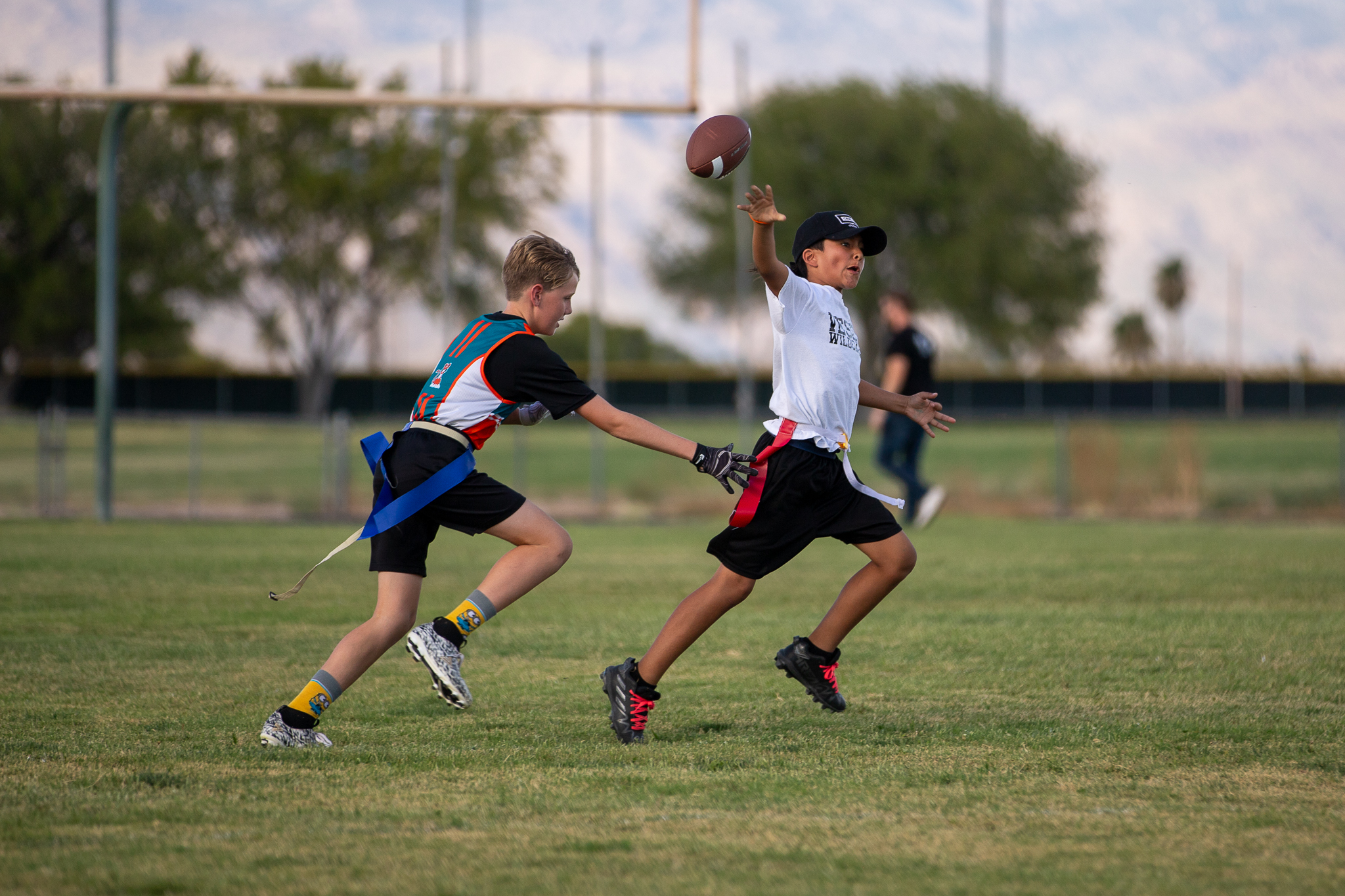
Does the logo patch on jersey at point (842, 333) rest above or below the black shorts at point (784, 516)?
above

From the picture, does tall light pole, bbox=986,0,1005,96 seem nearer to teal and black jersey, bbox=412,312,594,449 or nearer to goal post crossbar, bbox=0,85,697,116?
goal post crossbar, bbox=0,85,697,116

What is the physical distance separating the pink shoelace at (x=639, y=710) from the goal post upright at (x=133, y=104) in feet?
35.7

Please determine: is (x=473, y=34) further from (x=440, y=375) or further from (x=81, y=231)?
(x=81, y=231)

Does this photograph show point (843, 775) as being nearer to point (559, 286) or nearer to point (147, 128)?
point (559, 286)

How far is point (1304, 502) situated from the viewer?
19.2 m

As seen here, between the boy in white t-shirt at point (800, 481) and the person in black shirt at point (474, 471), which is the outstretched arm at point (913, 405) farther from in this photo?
the person in black shirt at point (474, 471)

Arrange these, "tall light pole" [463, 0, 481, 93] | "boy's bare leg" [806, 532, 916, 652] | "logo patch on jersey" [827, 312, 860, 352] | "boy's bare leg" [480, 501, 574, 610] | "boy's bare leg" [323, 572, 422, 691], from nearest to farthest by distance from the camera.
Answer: "boy's bare leg" [323, 572, 422, 691] < "boy's bare leg" [480, 501, 574, 610] < "logo patch on jersey" [827, 312, 860, 352] < "boy's bare leg" [806, 532, 916, 652] < "tall light pole" [463, 0, 481, 93]

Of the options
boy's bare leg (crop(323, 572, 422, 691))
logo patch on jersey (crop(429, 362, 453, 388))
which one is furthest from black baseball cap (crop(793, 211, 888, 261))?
boy's bare leg (crop(323, 572, 422, 691))

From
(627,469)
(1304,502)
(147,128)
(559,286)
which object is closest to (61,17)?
(627,469)

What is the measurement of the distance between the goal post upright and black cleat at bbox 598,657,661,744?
1081 centimetres

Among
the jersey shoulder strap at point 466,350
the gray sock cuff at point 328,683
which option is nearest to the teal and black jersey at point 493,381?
the jersey shoulder strap at point 466,350

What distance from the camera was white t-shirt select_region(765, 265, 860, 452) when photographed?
5512 mm

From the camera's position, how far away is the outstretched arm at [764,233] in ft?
16.9

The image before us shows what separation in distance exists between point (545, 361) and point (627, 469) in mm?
22868
